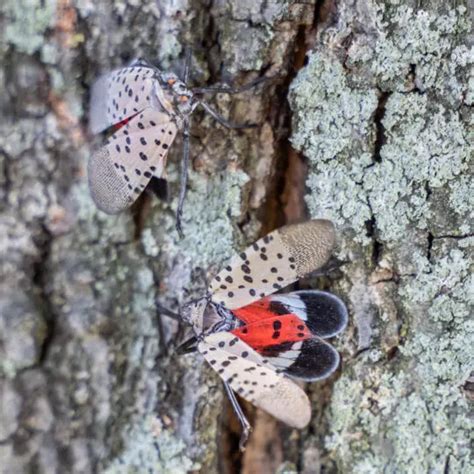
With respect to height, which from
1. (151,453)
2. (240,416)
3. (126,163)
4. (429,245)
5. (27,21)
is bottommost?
(151,453)

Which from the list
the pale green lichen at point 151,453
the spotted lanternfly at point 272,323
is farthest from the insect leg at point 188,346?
the pale green lichen at point 151,453

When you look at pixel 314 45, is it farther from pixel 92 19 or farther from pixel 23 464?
pixel 23 464

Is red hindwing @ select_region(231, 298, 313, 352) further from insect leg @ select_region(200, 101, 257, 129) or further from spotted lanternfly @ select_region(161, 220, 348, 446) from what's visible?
insect leg @ select_region(200, 101, 257, 129)

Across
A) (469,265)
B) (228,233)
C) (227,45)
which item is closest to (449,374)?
(469,265)

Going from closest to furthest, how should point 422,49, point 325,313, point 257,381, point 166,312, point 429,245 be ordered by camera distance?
point 422,49 → point 429,245 → point 325,313 → point 257,381 → point 166,312

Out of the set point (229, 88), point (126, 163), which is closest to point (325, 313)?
point (229, 88)

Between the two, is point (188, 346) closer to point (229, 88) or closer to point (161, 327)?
point (161, 327)
